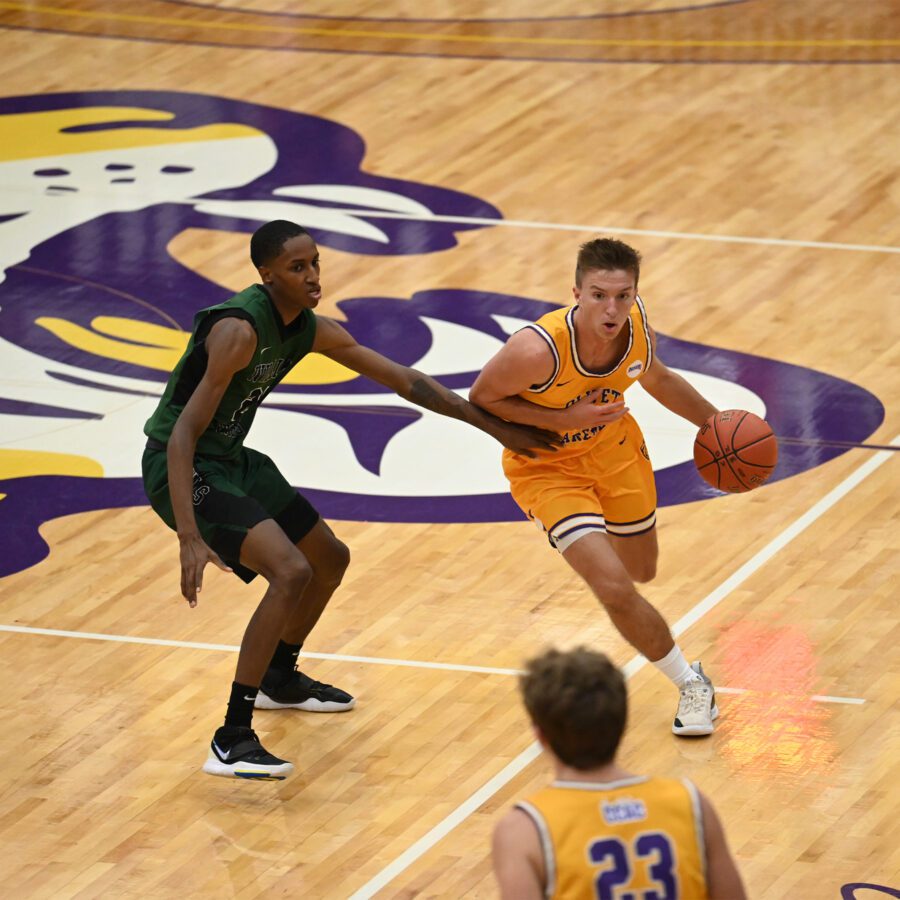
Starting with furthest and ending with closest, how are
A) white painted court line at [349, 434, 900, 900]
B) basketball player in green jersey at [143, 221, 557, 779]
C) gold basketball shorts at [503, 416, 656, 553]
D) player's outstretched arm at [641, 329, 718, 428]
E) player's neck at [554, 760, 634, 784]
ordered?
player's outstretched arm at [641, 329, 718, 428] < gold basketball shorts at [503, 416, 656, 553] < basketball player in green jersey at [143, 221, 557, 779] < white painted court line at [349, 434, 900, 900] < player's neck at [554, 760, 634, 784]

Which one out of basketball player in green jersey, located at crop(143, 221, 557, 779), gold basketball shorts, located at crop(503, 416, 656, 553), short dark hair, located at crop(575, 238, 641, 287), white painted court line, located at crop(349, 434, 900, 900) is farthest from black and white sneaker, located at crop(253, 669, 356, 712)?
short dark hair, located at crop(575, 238, 641, 287)

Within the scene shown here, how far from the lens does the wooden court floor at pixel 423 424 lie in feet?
21.9

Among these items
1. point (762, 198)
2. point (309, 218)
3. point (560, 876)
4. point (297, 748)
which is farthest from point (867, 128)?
point (560, 876)

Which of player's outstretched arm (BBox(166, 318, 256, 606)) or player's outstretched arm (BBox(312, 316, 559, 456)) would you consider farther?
player's outstretched arm (BBox(312, 316, 559, 456))

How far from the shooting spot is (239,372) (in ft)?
21.9

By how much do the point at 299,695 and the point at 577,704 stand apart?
13.0 feet

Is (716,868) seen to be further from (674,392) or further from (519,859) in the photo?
(674,392)

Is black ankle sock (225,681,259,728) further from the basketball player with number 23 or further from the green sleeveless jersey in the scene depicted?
the basketball player with number 23

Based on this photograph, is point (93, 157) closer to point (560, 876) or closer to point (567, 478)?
point (567, 478)

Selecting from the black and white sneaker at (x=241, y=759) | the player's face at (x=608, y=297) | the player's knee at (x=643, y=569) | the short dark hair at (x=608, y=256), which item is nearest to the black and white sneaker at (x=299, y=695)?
the black and white sneaker at (x=241, y=759)

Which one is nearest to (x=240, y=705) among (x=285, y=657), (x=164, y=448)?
(x=285, y=657)

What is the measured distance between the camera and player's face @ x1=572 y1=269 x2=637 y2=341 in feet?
21.5

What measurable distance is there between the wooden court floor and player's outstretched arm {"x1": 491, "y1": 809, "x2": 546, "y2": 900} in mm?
2631

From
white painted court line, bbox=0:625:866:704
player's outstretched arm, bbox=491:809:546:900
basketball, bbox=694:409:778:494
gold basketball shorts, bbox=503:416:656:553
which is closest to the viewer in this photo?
player's outstretched arm, bbox=491:809:546:900
